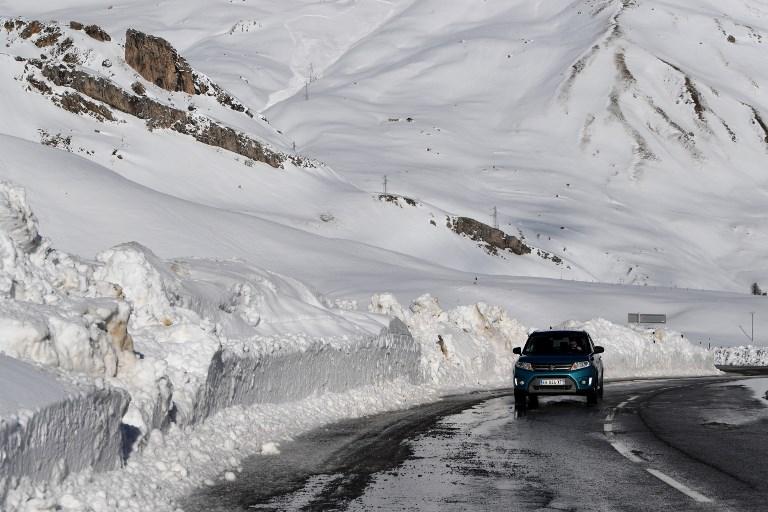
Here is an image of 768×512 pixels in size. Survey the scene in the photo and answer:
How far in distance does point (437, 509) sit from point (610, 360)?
2989 centimetres

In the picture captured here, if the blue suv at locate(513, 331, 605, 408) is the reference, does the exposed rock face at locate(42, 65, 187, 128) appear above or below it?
above

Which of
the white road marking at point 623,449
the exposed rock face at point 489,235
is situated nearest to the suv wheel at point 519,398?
the white road marking at point 623,449

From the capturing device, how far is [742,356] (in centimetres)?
5325

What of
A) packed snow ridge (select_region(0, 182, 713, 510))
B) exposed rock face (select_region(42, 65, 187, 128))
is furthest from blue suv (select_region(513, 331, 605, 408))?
exposed rock face (select_region(42, 65, 187, 128))

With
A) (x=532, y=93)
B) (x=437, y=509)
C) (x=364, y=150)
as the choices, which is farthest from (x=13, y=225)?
(x=532, y=93)

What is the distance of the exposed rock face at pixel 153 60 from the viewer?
90.9 m

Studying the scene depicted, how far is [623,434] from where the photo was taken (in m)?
15.8

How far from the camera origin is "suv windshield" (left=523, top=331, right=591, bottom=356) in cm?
2222

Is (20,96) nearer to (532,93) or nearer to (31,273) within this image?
(31,273)

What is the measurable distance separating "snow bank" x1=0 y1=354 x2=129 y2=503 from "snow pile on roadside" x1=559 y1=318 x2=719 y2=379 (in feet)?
93.7

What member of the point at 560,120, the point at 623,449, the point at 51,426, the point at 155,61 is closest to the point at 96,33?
the point at 155,61

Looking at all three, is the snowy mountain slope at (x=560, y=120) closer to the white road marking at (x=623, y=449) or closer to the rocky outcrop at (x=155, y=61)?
the rocky outcrop at (x=155, y=61)

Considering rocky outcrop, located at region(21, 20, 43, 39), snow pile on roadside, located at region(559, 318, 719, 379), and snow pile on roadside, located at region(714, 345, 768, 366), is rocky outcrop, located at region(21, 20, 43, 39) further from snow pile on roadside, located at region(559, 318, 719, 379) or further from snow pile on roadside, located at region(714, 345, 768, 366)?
snow pile on roadside, located at region(559, 318, 719, 379)

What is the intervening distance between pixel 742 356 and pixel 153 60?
58.5 m
